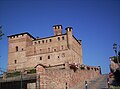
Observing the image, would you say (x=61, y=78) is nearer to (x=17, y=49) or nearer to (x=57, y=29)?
(x=57, y=29)

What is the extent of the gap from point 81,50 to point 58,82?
39786mm

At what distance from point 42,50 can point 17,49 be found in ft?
25.5

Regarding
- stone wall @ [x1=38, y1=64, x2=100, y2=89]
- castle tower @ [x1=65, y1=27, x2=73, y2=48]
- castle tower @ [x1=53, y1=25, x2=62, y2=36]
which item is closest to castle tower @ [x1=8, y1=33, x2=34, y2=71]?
castle tower @ [x1=53, y1=25, x2=62, y2=36]

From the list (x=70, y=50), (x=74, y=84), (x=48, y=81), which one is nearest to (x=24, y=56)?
(x=70, y=50)

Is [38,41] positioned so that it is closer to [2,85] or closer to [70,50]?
[70,50]

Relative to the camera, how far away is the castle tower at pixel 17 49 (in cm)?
6194

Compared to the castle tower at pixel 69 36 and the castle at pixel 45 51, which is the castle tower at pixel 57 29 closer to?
the castle at pixel 45 51

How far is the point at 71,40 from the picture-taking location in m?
58.8

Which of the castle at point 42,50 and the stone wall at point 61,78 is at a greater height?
the castle at point 42,50

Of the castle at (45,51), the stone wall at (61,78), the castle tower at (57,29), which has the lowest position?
the stone wall at (61,78)

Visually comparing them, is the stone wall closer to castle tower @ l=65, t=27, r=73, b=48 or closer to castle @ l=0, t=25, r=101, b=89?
castle @ l=0, t=25, r=101, b=89

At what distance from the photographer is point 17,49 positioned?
209 ft

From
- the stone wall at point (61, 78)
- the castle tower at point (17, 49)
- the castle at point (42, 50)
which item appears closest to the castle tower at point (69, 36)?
the castle at point (42, 50)

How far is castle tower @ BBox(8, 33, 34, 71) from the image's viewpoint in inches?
2438
